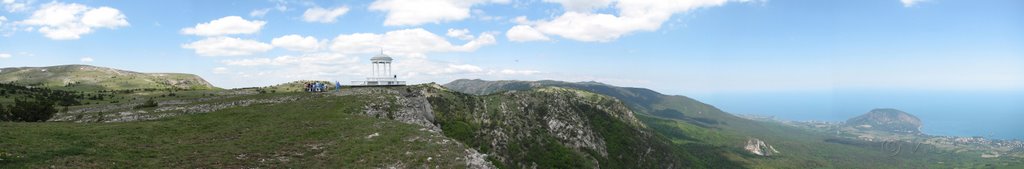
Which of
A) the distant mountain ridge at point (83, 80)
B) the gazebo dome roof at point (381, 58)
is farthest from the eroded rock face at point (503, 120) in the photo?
the distant mountain ridge at point (83, 80)

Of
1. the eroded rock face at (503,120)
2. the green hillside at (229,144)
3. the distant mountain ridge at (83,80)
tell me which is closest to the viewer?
the green hillside at (229,144)

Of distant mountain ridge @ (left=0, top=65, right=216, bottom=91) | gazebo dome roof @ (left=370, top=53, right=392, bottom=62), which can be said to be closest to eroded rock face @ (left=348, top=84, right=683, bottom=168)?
gazebo dome roof @ (left=370, top=53, right=392, bottom=62)

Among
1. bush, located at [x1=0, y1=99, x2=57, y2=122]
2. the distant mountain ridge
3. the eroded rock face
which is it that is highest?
the distant mountain ridge

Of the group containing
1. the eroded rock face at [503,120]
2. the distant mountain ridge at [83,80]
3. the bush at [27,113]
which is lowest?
the eroded rock face at [503,120]

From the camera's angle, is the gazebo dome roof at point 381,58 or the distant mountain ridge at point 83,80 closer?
the gazebo dome roof at point 381,58

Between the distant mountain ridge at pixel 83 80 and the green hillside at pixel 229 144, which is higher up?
the distant mountain ridge at pixel 83 80

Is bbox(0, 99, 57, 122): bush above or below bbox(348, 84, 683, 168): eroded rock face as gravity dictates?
above

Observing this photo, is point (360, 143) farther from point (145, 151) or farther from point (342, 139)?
point (145, 151)

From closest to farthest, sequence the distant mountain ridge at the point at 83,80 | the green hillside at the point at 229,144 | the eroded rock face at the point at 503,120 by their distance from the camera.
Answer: the green hillside at the point at 229,144 → the eroded rock face at the point at 503,120 → the distant mountain ridge at the point at 83,80

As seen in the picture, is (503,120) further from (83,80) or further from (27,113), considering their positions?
(83,80)

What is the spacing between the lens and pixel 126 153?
95.2 feet

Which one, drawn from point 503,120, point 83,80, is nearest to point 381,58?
point 503,120

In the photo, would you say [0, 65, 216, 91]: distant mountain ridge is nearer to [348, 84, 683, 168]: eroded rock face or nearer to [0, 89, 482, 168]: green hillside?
[348, 84, 683, 168]: eroded rock face

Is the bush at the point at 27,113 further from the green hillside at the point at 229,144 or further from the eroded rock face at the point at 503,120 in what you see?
the eroded rock face at the point at 503,120
